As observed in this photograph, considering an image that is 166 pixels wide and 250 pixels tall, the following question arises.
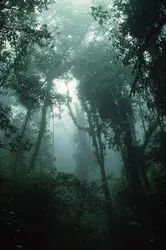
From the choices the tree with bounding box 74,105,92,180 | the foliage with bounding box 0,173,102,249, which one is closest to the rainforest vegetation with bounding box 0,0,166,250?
the foliage with bounding box 0,173,102,249

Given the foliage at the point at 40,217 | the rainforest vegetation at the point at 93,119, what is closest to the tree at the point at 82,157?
the rainforest vegetation at the point at 93,119

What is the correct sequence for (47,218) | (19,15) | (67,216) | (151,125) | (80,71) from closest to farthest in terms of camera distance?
(47,218)
(19,15)
(67,216)
(151,125)
(80,71)

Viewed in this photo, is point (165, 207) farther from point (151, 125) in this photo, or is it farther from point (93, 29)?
point (93, 29)

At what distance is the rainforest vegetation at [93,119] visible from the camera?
9383 mm

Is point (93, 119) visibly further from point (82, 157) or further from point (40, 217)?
point (82, 157)

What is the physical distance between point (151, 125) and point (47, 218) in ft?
31.9

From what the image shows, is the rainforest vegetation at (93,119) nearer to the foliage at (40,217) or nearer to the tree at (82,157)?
the foliage at (40,217)

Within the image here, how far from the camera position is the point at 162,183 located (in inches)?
573

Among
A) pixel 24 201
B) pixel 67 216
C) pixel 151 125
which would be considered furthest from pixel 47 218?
pixel 151 125

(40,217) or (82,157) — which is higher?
(82,157)

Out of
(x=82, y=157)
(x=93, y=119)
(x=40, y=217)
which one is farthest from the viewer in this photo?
(x=82, y=157)

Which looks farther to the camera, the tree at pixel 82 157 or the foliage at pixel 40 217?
the tree at pixel 82 157

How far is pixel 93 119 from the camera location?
2220 centimetres

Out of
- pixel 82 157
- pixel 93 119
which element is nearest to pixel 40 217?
pixel 93 119
